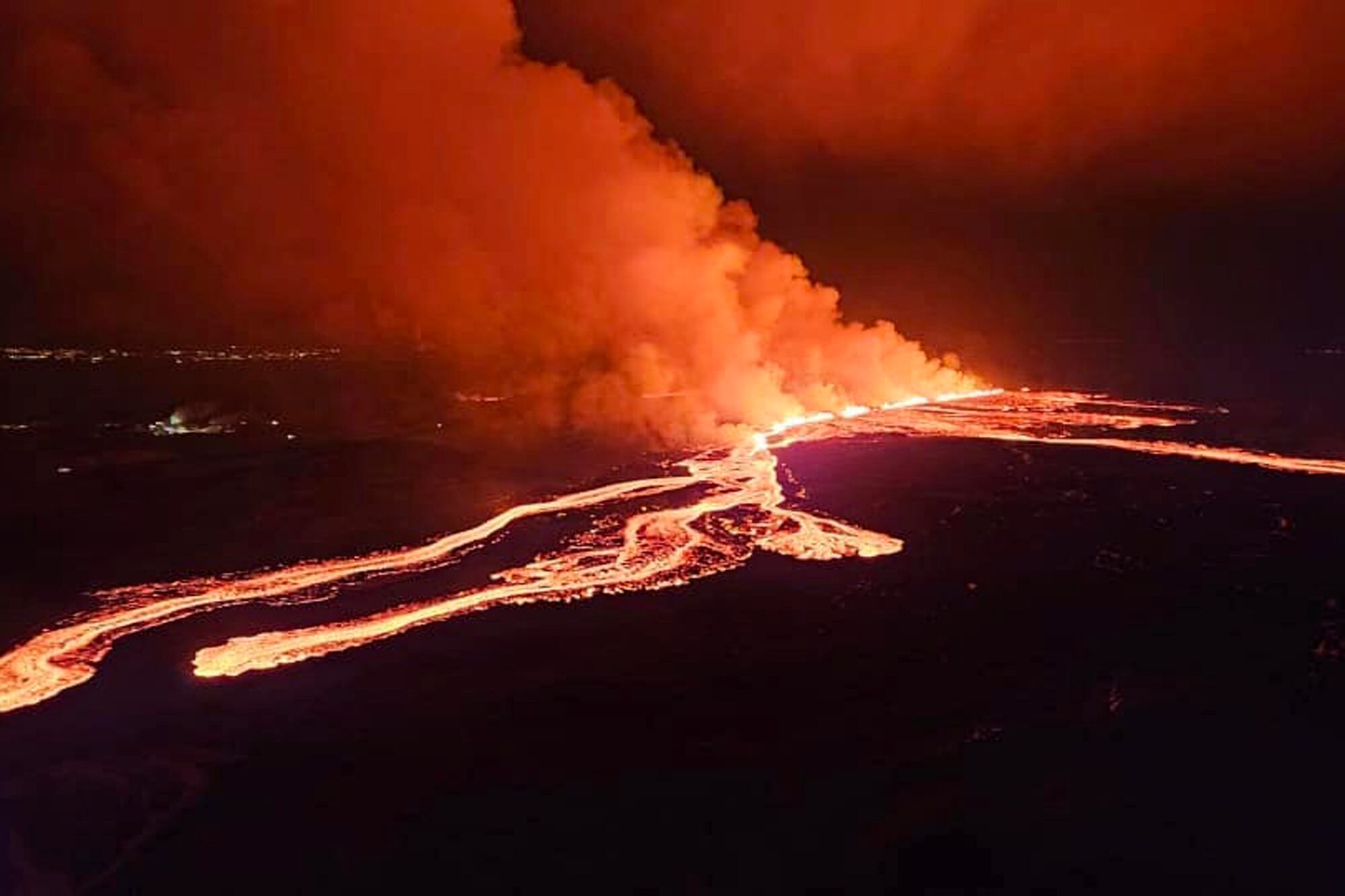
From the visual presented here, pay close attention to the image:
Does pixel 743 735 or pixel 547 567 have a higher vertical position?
pixel 547 567

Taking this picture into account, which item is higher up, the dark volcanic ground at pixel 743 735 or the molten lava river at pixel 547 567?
the molten lava river at pixel 547 567

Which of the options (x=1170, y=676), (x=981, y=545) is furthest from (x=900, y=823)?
(x=981, y=545)

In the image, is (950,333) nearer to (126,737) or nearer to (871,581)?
(871,581)

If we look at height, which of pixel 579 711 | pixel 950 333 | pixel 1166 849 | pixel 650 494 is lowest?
pixel 1166 849

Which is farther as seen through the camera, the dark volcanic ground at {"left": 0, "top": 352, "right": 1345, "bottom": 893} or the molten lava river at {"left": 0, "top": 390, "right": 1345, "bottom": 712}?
the molten lava river at {"left": 0, "top": 390, "right": 1345, "bottom": 712}

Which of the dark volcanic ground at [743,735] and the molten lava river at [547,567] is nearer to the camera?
the dark volcanic ground at [743,735]
